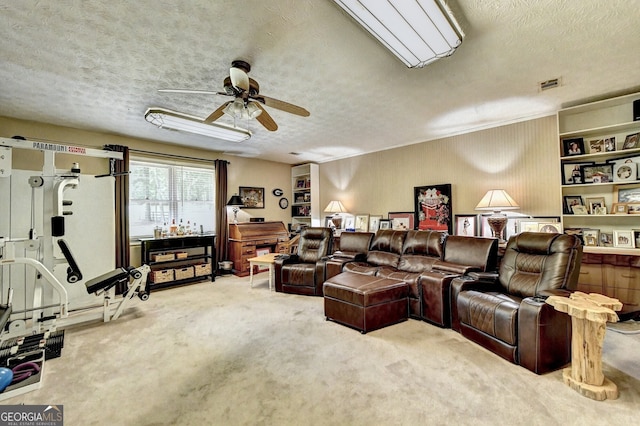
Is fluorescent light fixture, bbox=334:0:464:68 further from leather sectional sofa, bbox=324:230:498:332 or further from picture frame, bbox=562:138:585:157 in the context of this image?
picture frame, bbox=562:138:585:157

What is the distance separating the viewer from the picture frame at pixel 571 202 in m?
3.48

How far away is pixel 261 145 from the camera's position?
5.17m

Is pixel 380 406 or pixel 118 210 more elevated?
pixel 118 210

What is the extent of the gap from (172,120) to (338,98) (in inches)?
79.9

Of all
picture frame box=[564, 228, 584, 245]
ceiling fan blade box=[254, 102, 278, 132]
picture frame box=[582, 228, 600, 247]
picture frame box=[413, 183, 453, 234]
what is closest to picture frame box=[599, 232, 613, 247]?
picture frame box=[582, 228, 600, 247]

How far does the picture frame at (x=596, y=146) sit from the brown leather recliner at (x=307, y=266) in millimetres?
3611

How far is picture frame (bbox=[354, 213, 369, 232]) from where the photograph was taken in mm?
5719

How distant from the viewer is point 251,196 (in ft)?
20.5

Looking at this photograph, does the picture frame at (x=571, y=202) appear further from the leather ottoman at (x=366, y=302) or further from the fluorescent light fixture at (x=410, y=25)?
the fluorescent light fixture at (x=410, y=25)

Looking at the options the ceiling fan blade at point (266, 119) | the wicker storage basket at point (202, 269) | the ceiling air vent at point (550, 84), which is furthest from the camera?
the wicker storage basket at point (202, 269)

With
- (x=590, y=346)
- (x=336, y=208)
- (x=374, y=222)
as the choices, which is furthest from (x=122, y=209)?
(x=590, y=346)

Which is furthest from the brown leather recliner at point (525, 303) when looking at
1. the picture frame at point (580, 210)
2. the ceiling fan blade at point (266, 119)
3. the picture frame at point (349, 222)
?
the picture frame at point (349, 222)

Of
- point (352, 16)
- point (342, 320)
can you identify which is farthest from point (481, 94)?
point (342, 320)

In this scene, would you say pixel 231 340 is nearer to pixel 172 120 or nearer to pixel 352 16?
pixel 172 120
